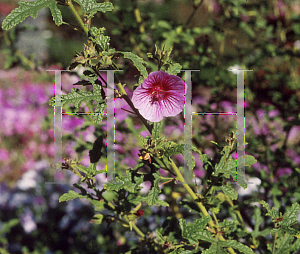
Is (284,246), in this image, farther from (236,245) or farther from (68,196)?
(68,196)

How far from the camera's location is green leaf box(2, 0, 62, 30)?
0.46m

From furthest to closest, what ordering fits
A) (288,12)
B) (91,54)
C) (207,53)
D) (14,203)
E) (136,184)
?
(14,203)
(288,12)
(207,53)
(136,184)
(91,54)

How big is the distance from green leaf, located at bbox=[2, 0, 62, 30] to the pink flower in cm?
18

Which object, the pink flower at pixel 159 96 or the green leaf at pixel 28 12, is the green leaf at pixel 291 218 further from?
the green leaf at pixel 28 12

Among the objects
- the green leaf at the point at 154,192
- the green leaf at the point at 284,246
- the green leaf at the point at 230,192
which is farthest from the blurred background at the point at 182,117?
the green leaf at the point at 154,192

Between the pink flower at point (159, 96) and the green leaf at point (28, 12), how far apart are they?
18 cm

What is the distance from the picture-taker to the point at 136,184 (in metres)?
0.58

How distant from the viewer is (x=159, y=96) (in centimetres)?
58

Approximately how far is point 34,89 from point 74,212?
1419 mm

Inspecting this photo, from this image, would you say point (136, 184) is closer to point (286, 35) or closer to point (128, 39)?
point (128, 39)

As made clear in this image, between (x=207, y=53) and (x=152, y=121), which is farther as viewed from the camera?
(x=207, y=53)

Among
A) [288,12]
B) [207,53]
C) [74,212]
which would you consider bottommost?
[74,212]

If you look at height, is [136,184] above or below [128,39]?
below

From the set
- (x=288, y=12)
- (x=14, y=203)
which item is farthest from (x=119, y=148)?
(x=288, y=12)
